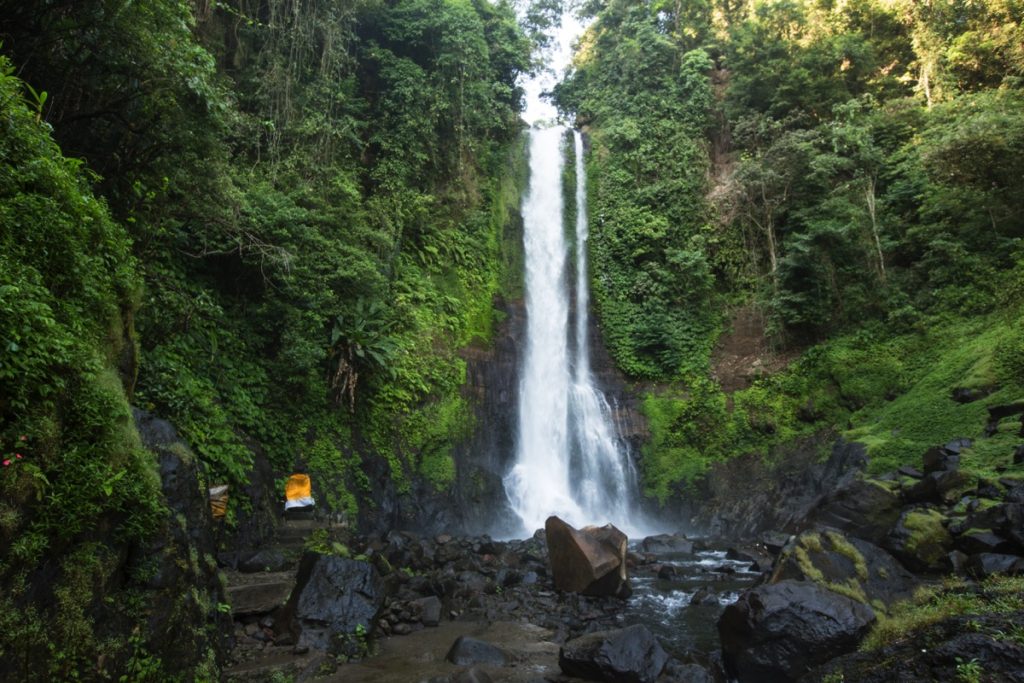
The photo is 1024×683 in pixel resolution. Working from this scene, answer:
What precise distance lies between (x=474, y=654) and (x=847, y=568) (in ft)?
14.5

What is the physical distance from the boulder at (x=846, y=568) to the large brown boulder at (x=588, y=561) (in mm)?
2312

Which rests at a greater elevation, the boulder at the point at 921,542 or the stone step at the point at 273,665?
the boulder at the point at 921,542

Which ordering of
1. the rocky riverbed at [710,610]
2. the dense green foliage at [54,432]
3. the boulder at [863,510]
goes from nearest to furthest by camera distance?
1. the dense green foliage at [54,432]
2. the rocky riverbed at [710,610]
3. the boulder at [863,510]

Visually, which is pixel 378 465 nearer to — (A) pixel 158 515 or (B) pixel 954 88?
(A) pixel 158 515

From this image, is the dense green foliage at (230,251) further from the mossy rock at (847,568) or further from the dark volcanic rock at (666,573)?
the mossy rock at (847,568)

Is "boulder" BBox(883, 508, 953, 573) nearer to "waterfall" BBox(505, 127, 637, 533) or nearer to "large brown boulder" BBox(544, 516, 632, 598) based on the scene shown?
"large brown boulder" BBox(544, 516, 632, 598)

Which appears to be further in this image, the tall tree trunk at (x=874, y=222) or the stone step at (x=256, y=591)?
the tall tree trunk at (x=874, y=222)

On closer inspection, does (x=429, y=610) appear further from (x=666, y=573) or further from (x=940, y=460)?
(x=940, y=460)

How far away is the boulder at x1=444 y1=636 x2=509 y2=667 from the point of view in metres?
6.20

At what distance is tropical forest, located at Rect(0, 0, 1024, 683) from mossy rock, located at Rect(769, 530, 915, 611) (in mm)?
65

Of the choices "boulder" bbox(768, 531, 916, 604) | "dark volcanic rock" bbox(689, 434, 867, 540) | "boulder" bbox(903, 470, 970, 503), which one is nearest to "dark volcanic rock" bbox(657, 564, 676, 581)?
"dark volcanic rock" bbox(689, 434, 867, 540)

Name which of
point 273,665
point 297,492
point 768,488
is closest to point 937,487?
point 768,488

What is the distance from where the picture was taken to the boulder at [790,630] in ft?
17.5

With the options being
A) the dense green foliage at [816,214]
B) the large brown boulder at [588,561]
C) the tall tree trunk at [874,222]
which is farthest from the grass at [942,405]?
the large brown boulder at [588,561]
